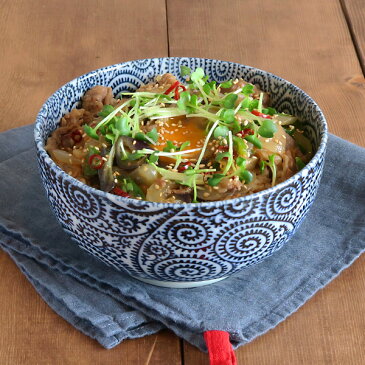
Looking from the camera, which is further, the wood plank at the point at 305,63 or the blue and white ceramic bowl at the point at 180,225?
the wood plank at the point at 305,63

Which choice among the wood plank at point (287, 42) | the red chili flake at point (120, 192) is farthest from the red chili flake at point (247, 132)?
the wood plank at point (287, 42)

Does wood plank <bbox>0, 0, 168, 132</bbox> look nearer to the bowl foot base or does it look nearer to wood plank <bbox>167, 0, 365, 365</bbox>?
wood plank <bbox>167, 0, 365, 365</bbox>

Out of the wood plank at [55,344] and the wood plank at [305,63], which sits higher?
the wood plank at [55,344]

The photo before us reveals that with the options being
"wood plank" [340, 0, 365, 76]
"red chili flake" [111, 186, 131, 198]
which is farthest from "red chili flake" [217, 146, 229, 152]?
"wood plank" [340, 0, 365, 76]

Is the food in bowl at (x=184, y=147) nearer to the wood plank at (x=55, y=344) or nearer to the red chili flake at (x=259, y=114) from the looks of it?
the red chili flake at (x=259, y=114)

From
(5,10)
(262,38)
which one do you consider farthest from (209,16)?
(5,10)

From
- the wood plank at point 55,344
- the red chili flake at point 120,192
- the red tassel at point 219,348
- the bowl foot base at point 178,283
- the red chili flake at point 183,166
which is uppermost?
the red chili flake at point 183,166

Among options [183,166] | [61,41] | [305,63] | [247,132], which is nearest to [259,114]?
[247,132]

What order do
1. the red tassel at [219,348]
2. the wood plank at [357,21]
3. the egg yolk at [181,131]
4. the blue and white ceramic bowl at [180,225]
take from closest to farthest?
the blue and white ceramic bowl at [180,225] < the red tassel at [219,348] < the egg yolk at [181,131] < the wood plank at [357,21]
